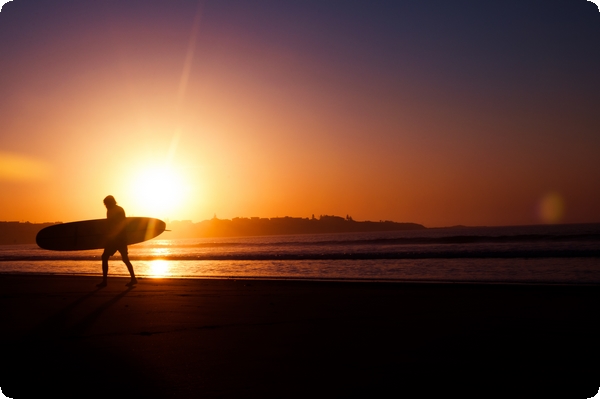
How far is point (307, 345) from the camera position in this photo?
469 centimetres

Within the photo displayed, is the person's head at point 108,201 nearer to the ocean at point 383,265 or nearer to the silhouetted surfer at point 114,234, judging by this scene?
the silhouetted surfer at point 114,234

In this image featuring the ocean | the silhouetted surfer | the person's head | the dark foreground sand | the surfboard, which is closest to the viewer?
the dark foreground sand

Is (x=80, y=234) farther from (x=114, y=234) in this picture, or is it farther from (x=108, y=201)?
(x=114, y=234)

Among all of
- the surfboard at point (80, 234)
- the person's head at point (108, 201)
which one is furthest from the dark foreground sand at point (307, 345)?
the surfboard at point (80, 234)

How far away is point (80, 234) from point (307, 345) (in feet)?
48.5

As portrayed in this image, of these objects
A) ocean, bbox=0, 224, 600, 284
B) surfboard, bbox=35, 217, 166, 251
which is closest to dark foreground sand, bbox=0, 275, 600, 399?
ocean, bbox=0, 224, 600, 284

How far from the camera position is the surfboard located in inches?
675

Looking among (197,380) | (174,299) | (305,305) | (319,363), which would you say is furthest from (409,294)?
(197,380)

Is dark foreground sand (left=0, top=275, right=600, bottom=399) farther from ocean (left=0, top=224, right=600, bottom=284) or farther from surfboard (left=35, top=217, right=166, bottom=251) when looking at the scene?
surfboard (left=35, top=217, right=166, bottom=251)

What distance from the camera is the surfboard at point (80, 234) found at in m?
17.1

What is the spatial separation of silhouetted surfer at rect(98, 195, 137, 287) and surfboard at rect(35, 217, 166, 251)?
19.4 feet

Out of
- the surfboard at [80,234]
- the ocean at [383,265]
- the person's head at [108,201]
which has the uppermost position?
the person's head at [108,201]

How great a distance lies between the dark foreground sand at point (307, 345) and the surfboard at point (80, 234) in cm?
907

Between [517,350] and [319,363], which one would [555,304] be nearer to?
[517,350]
